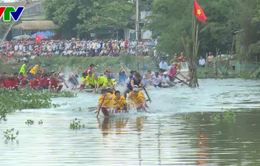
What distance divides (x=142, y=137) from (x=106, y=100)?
589cm

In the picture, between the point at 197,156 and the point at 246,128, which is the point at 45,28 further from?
the point at 197,156

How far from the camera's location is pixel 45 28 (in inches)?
2844

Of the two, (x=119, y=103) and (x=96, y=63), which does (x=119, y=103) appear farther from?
(x=96, y=63)

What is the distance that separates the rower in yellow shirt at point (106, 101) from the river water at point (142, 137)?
469 millimetres

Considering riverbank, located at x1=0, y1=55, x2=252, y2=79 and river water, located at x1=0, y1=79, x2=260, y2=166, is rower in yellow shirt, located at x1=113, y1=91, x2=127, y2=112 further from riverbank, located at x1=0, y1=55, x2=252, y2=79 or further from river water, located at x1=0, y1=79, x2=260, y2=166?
riverbank, located at x1=0, y1=55, x2=252, y2=79

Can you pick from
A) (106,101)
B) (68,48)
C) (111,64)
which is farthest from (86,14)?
(106,101)

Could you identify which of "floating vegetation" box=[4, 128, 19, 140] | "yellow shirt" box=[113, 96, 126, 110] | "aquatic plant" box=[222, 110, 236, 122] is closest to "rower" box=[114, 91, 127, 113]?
"yellow shirt" box=[113, 96, 126, 110]

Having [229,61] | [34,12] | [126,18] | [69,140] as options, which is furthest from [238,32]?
[34,12]

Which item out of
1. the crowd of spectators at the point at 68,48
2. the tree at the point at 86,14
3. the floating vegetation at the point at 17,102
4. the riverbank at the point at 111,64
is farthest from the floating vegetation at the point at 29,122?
the tree at the point at 86,14

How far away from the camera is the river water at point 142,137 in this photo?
46.3 feet

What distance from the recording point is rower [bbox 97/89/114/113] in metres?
22.9

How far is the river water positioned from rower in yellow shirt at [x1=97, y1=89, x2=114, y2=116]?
469 millimetres

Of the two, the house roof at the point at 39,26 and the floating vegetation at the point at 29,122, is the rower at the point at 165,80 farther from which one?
the house roof at the point at 39,26

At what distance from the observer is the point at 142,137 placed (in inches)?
685
